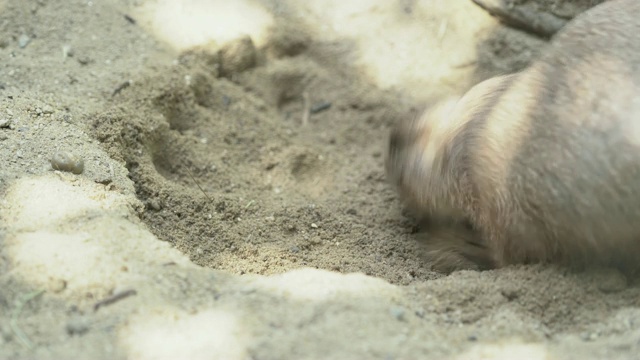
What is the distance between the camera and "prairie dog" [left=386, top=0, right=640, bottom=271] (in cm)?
300

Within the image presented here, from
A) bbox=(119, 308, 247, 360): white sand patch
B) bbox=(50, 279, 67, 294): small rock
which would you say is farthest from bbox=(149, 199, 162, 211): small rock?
bbox=(119, 308, 247, 360): white sand patch

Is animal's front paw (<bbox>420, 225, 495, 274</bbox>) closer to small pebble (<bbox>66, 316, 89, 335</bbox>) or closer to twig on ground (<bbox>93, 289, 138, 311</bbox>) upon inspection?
twig on ground (<bbox>93, 289, 138, 311</bbox>)

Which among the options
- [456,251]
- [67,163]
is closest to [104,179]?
[67,163]

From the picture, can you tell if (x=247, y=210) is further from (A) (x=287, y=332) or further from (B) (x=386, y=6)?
(B) (x=386, y=6)

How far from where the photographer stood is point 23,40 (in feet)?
15.1

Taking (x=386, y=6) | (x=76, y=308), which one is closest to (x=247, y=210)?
(x=76, y=308)

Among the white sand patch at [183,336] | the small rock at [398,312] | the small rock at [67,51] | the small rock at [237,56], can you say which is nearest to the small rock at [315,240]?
the small rock at [398,312]

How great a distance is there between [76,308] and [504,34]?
10.9 ft

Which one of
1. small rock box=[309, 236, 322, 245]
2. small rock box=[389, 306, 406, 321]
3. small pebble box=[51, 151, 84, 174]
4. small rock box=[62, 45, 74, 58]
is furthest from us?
small rock box=[62, 45, 74, 58]

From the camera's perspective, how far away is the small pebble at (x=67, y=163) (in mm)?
3572

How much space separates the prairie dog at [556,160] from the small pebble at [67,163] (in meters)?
1.70

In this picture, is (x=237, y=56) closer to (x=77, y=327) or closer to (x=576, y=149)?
(x=576, y=149)

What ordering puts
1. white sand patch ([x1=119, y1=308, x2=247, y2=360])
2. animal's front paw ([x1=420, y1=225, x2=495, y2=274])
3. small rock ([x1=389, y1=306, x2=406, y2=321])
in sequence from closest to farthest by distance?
white sand patch ([x1=119, y1=308, x2=247, y2=360])
small rock ([x1=389, y1=306, x2=406, y2=321])
animal's front paw ([x1=420, y1=225, x2=495, y2=274])

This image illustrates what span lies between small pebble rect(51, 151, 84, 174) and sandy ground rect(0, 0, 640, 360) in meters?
0.03
